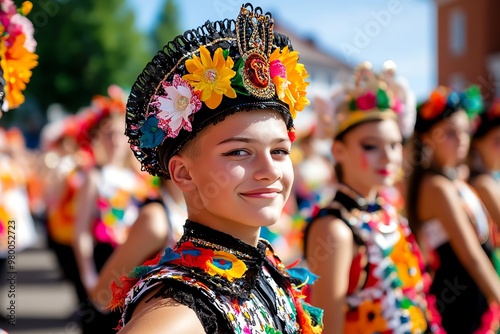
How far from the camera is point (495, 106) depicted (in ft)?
19.0

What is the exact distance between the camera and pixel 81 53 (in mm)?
26359

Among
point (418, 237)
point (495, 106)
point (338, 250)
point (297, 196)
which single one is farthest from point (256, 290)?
point (297, 196)

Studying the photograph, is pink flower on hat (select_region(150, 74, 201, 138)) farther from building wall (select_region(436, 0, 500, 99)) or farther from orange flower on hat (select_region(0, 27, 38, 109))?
building wall (select_region(436, 0, 500, 99))

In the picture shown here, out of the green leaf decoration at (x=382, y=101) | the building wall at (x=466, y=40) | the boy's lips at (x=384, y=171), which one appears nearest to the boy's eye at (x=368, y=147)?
the boy's lips at (x=384, y=171)

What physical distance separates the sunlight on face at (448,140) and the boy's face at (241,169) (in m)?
2.88

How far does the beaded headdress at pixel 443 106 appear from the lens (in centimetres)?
474

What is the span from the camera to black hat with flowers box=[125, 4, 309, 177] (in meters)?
1.98

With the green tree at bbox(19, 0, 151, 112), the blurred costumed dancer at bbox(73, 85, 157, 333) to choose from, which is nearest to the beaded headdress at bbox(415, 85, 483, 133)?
the blurred costumed dancer at bbox(73, 85, 157, 333)

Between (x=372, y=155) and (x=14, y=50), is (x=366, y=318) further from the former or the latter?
(x=14, y=50)

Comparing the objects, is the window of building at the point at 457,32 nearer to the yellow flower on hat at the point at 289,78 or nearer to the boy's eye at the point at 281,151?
the yellow flower on hat at the point at 289,78

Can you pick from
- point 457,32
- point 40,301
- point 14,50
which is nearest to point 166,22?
point 457,32

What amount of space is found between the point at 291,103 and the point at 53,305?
7.51 metres

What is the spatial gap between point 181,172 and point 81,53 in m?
25.6

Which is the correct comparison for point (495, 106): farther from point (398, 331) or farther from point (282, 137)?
point (282, 137)
